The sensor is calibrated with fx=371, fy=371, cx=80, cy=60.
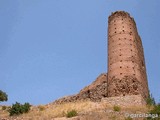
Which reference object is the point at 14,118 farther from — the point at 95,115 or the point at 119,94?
the point at 119,94

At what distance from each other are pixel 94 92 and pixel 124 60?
4.71 m

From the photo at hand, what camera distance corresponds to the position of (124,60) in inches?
1288

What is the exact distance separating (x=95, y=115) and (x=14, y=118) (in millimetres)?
6745

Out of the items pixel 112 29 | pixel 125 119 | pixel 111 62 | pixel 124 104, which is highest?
pixel 112 29

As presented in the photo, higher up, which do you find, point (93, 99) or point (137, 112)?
point (93, 99)

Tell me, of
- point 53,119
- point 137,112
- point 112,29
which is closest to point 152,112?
point 137,112

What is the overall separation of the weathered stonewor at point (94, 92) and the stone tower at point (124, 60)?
7.36ft

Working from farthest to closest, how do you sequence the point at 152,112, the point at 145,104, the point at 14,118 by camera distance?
1. the point at 145,104
2. the point at 14,118
3. the point at 152,112

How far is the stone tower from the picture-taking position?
31.7m

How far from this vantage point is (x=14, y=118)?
93.3 ft

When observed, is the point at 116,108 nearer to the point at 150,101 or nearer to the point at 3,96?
the point at 150,101

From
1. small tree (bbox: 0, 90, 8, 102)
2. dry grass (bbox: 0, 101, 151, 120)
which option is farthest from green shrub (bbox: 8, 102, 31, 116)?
small tree (bbox: 0, 90, 8, 102)

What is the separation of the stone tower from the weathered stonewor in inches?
88.3

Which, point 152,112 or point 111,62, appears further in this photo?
point 111,62
